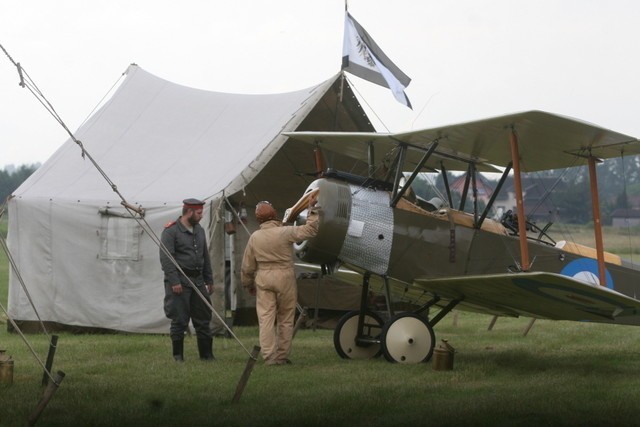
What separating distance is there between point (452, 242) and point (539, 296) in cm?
127

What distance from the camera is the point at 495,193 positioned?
30.8 ft

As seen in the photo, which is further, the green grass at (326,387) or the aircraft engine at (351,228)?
the aircraft engine at (351,228)

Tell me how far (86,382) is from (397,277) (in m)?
3.00

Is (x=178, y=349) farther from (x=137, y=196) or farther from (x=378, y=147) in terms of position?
A: (x=137, y=196)

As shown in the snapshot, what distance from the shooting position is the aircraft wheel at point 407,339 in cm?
898

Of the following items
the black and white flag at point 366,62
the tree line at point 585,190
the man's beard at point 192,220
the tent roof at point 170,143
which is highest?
the black and white flag at point 366,62

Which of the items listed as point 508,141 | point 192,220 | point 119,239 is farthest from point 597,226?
point 119,239

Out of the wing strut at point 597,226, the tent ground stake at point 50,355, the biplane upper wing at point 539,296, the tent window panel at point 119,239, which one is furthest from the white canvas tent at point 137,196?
the tent ground stake at point 50,355

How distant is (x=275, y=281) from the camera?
8.99 meters

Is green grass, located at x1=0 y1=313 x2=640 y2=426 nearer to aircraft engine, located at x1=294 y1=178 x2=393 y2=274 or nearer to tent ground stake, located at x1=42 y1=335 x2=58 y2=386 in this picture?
tent ground stake, located at x1=42 y1=335 x2=58 y2=386

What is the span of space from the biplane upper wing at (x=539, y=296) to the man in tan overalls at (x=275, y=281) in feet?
3.87

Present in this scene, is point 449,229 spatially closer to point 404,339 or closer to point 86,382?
point 404,339

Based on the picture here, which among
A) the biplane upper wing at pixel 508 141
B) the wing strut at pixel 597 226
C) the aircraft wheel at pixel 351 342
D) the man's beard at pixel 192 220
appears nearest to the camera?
the biplane upper wing at pixel 508 141

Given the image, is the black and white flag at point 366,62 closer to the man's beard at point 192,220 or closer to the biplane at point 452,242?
the biplane at point 452,242
